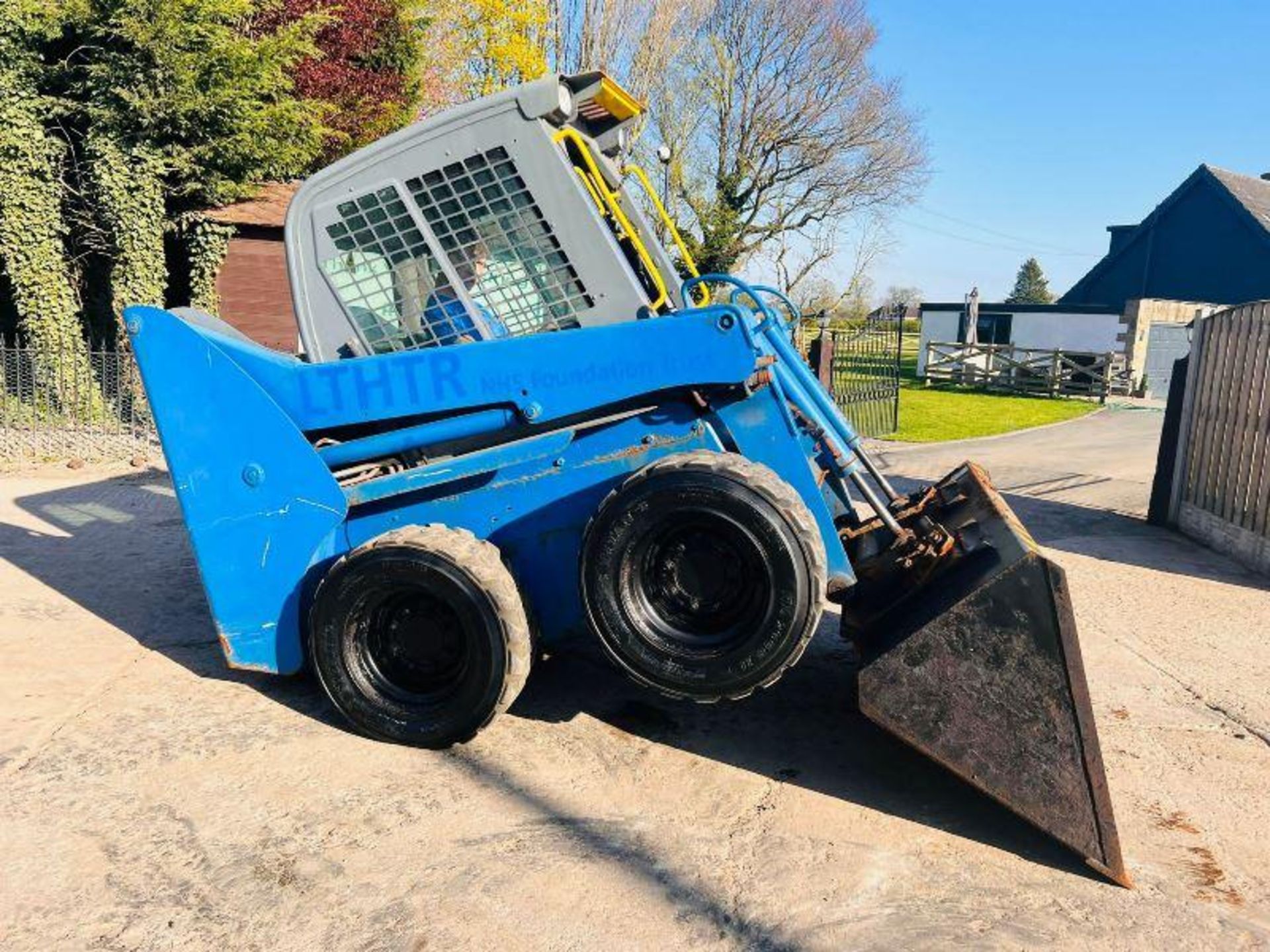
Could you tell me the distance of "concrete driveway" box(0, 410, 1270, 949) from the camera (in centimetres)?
276

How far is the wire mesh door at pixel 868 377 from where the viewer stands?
14.5 m

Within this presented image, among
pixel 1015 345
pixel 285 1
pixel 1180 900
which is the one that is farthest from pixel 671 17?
pixel 1180 900

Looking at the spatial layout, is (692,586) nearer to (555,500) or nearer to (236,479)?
(555,500)

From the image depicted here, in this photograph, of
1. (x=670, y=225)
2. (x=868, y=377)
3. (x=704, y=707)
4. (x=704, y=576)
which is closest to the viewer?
(x=704, y=576)

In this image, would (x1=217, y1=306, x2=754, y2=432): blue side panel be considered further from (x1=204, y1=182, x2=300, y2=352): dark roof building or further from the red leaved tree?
the red leaved tree

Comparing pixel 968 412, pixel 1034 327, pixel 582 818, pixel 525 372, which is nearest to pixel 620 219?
pixel 525 372

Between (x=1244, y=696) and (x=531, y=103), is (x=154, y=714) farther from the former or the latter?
(x=1244, y=696)

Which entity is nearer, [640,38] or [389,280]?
[389,280]

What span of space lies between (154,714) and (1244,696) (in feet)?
17.1

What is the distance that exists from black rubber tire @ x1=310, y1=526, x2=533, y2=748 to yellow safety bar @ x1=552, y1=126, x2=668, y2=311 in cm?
151

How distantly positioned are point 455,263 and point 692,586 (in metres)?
1.79

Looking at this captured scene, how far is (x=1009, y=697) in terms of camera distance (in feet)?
10.1

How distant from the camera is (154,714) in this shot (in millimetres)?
4109

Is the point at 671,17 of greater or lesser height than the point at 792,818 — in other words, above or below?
above
